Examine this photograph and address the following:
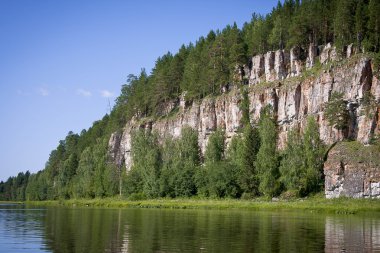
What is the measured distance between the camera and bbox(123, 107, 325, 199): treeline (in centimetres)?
8488

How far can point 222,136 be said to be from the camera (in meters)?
113

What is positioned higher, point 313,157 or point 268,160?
point 313,157

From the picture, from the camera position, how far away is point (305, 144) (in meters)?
85.8

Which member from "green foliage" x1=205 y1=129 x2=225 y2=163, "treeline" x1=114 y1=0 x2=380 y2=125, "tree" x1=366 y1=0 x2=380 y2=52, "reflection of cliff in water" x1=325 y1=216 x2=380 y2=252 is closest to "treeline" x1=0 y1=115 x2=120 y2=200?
"treeline" x1=114 y1=0 x2=380 y2=125

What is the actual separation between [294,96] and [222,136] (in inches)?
881

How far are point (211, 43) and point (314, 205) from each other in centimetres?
8035

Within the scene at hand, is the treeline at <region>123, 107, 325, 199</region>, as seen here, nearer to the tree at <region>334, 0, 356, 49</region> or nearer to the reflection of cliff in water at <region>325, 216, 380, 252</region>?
the tree at <region>334, 0, 356, 49</region>

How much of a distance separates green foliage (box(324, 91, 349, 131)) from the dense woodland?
4728 millimetres

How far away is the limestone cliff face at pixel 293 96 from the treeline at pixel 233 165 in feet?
13.3

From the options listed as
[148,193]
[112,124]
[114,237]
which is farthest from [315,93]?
[112,124]

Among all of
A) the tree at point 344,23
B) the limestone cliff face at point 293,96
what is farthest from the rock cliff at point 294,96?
the tree at point 344,23

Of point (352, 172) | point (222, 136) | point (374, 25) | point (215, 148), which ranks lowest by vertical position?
point (352, 172)

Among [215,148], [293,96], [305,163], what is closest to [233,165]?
[215,148]

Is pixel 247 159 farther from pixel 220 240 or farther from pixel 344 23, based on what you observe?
pixel 220 240
